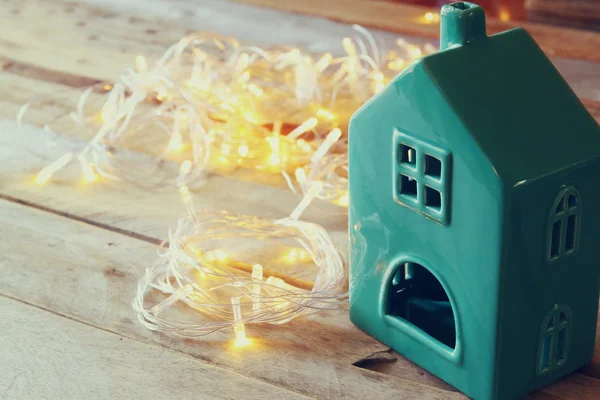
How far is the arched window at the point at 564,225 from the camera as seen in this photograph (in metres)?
0.70

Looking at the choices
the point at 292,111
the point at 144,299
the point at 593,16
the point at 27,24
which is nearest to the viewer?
the point at 144,299

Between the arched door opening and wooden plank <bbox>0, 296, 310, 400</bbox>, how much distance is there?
14 cm

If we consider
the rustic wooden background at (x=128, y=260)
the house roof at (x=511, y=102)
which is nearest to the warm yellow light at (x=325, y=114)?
the rustic wooden background at (x=128, y=260)

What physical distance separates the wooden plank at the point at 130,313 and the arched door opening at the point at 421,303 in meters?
0.05

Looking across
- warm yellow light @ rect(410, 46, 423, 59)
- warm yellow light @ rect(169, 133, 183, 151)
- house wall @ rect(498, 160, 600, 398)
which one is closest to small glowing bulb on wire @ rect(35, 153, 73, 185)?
warm yellow light @ rect(169, 133, 183, 151)

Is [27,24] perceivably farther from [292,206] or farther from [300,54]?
[292,206]

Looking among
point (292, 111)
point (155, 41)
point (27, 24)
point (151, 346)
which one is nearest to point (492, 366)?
point (151, 346)

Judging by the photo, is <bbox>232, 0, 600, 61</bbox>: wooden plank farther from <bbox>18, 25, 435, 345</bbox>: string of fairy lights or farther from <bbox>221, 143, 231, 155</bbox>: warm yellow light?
<bbox>221, 143, 231, 155</bbox>: warm yellow light

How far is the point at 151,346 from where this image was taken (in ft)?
2.86

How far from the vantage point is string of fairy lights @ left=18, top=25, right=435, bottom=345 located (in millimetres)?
926

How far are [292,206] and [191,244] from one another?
15 centimetres

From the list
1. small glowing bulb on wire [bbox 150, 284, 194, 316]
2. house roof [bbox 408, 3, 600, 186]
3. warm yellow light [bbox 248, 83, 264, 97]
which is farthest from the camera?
warm yellow light [bbox 248, 83, 264, 97]

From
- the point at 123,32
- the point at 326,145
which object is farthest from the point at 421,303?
the point at 123,32

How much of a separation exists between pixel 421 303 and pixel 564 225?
0.18m
